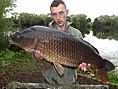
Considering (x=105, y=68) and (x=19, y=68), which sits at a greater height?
(x=105, y=68)

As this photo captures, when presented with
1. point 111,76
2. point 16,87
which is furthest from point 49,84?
point 111,76

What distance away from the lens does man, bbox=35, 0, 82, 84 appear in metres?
3.41

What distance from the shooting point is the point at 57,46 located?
2.98m

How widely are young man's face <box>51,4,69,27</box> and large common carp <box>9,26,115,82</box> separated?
1.04ft

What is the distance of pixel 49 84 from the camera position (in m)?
3.82

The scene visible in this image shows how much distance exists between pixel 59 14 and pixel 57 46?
534mm

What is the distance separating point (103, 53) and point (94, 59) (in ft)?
43.4

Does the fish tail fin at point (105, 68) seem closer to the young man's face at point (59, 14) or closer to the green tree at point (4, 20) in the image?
the young man's face at point (59, 14)

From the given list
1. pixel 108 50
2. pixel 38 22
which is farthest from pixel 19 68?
pixel 38 22

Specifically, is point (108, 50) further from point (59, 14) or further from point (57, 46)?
point (57, 46)

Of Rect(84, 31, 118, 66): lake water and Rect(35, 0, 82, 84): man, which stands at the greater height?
Rect(35, 0, 82, 84): man

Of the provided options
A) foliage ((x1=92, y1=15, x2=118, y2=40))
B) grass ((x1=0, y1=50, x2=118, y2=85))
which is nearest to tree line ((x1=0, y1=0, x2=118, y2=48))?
foliage ((x1=92, y1=15, x2=118, y2=40))

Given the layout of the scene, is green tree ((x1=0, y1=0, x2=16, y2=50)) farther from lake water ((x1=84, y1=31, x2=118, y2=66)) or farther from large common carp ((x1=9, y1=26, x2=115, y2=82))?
large common carp ((x1=9, y1=26, x2=115, y2=82))

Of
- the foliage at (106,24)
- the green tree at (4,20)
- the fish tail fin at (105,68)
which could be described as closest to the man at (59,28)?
the fish tail fin at (105,68)
